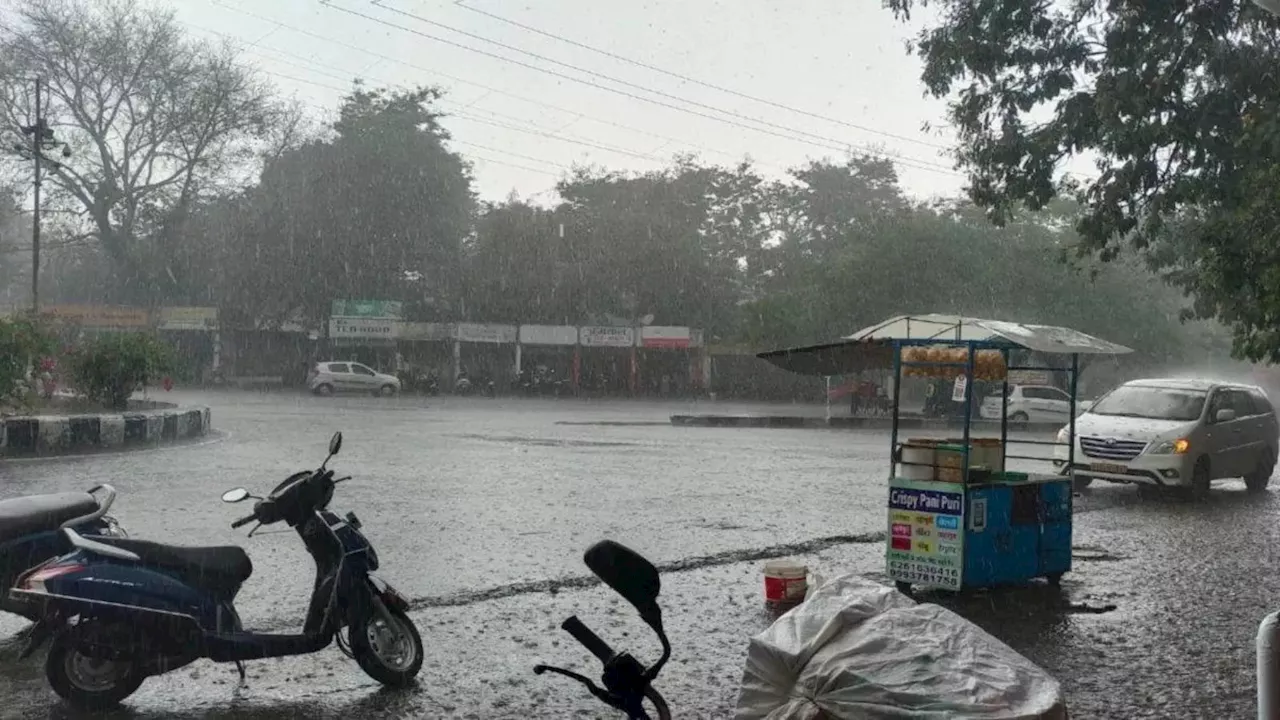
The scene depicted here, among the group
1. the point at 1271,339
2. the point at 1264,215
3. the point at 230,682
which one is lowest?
the point at 230,682

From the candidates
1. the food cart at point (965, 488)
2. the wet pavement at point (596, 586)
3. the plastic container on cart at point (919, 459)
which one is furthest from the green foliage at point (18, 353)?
the plastic container on cart at point (919, 459)

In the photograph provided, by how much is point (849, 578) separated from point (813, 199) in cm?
5581

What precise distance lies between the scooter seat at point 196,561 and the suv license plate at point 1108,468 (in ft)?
38.9

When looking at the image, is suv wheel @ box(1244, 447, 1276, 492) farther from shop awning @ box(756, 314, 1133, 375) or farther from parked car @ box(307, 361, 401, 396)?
parked car @ box(307, 361, 401, 396)

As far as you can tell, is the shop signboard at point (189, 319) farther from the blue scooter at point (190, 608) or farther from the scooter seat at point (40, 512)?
the blue scooter at point (190, 608)

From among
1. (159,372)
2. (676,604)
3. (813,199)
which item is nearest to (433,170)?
(813,199)

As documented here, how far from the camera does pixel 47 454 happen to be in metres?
15.4

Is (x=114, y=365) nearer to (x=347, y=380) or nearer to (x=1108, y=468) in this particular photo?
(x=1108, y=468)

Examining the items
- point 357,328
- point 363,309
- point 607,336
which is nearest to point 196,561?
point 607,336

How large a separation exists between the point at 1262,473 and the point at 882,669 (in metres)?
14.8

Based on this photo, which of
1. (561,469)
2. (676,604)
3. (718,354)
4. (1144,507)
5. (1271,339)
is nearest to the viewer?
(676,604)

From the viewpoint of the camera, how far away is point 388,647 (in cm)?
548

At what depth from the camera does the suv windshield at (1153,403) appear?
1520 centimetres

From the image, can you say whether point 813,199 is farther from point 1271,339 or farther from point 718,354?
point 1271,339
